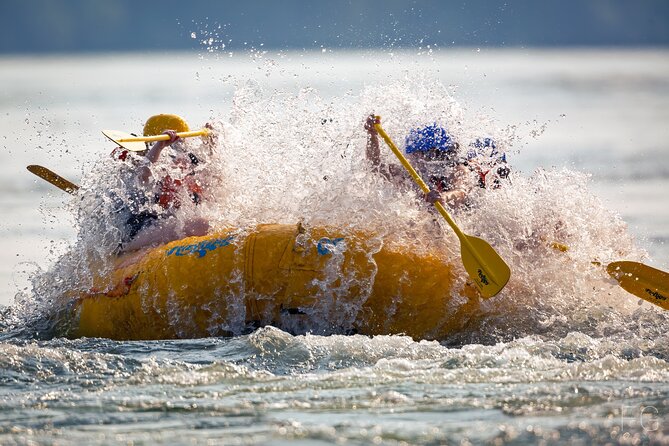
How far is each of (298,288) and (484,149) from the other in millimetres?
1772

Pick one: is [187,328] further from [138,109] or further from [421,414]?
[138,109]

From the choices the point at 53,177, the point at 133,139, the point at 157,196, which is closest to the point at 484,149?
the point at 157,196

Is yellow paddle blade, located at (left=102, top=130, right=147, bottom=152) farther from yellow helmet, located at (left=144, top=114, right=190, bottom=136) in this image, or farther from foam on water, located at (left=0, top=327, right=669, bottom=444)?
foam on water, located at (left=0, top=327, right=669, bottom=444)

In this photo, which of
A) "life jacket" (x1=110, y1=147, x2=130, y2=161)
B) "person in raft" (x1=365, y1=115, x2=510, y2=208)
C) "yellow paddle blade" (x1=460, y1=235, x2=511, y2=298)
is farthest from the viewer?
"life jacket" (x1=110, y1=147, x2=130, y2=161)

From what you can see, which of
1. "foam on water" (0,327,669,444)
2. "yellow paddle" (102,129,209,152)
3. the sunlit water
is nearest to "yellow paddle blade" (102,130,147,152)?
"yellow paddle" (102,129,209,152)

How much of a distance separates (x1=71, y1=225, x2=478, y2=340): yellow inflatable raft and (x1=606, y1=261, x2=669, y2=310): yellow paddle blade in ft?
3.41

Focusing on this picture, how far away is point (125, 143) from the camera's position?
27.1 ft

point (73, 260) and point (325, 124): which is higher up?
point (325, 124)

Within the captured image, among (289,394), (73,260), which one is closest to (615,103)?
(73,260)

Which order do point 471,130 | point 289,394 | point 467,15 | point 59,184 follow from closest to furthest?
1. point 289,394
2. point 471,130
3. point 59,184
4. point 467,15

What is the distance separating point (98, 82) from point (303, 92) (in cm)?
2813

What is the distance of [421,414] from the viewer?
18.4 ft

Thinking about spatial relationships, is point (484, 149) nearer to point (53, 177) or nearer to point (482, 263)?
point (482, 263)

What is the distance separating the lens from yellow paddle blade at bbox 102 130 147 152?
27.0 feet
